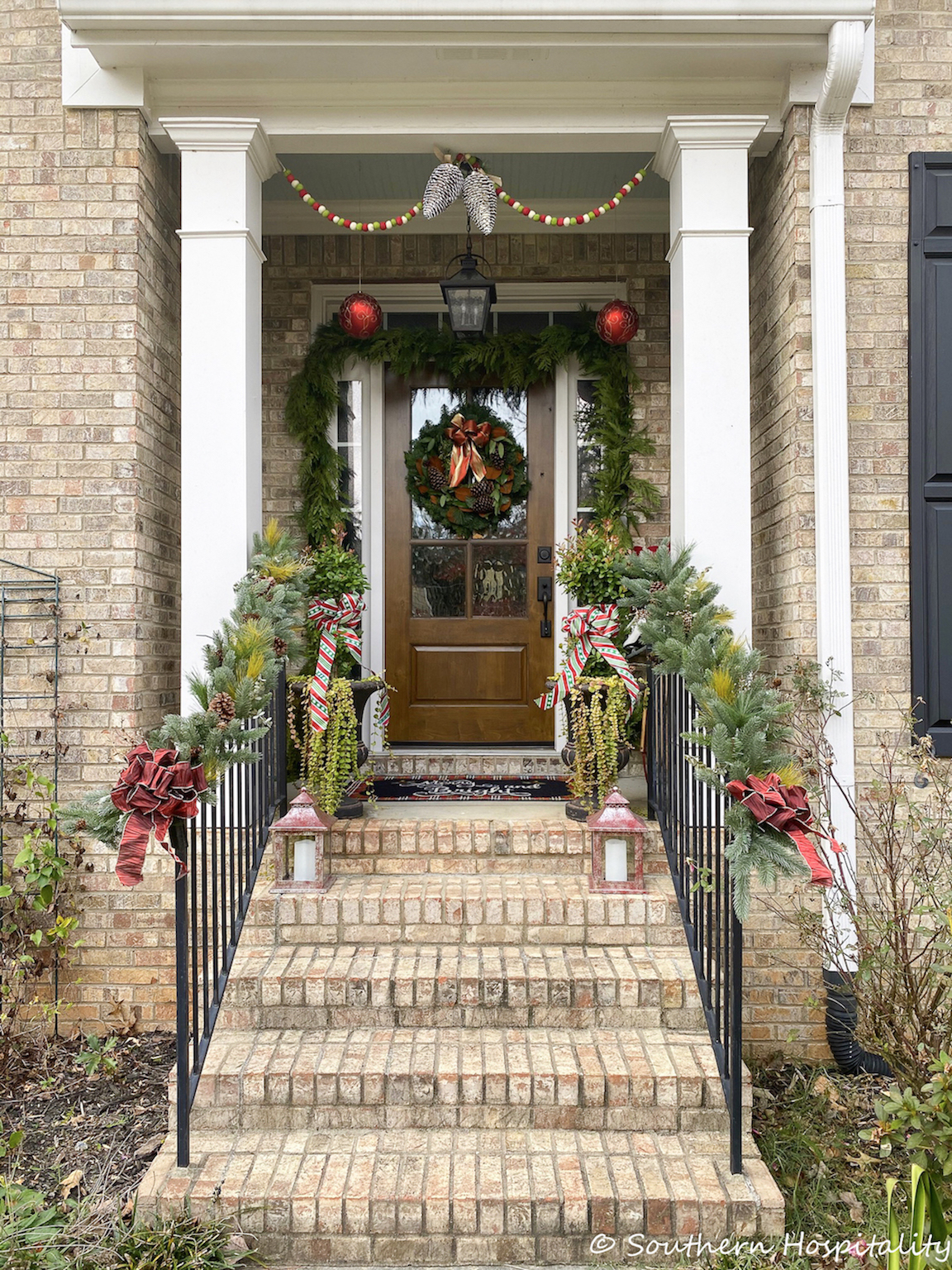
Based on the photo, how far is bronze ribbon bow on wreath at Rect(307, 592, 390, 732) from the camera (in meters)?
3.70

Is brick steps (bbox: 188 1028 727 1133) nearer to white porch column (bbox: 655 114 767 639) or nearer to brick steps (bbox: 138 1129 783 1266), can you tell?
brick steps (bbox: 138 1129 783 1266)

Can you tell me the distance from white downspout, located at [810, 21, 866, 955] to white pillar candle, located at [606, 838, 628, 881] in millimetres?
871

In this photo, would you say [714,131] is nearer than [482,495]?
Yes

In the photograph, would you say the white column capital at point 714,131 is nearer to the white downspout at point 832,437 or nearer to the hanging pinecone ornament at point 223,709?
the white downspout at point 832,437

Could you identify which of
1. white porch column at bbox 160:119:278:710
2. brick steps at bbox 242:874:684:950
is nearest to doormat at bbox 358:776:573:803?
brick steps at bbox 242:874:684:950

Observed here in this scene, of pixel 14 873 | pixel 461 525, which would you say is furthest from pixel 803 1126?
pixel 461 525

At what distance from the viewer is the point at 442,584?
17.4ft

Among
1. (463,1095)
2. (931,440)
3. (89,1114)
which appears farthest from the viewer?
(931,440)

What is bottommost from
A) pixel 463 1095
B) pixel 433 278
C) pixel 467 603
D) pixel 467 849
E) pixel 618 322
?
pixel 463 1095

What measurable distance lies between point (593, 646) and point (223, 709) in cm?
156

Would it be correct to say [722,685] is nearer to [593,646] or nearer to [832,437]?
[593,646]

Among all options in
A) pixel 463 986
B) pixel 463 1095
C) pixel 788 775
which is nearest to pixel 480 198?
pixel 788 775

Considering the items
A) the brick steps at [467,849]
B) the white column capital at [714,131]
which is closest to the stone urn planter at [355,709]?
the brick steps at [467,849]

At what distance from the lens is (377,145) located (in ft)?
12.8
